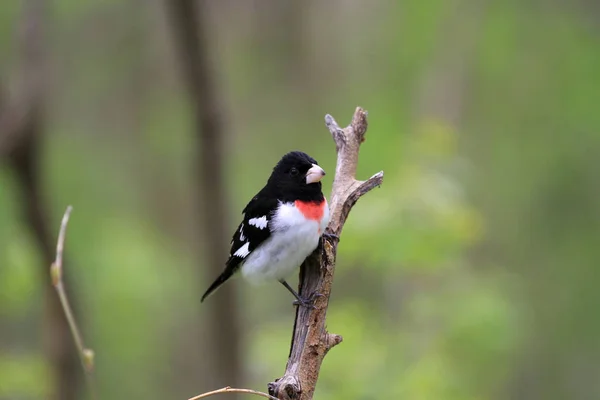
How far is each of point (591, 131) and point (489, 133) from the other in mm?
1257

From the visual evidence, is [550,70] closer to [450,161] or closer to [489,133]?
[489,133]

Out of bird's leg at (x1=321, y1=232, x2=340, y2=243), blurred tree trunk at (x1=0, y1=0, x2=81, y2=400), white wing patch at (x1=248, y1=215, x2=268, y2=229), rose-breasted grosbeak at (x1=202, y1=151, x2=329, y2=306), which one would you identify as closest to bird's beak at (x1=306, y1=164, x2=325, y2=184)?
rose-breasted grosbeak at (x1=202, y1=151, x2=329, y2=306)

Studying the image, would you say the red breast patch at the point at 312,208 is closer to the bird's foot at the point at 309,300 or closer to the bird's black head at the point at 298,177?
the bird's black head at the point at 298,177

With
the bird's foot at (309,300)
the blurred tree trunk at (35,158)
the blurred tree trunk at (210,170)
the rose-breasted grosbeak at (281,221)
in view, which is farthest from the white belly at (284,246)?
the blurred tree trunk at (35,158)

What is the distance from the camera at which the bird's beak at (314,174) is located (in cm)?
348

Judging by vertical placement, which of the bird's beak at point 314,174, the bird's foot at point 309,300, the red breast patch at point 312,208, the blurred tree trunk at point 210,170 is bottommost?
the bird's foot at point 309,300

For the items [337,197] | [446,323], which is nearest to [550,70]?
[446,323]

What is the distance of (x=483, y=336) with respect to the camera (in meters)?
5.08

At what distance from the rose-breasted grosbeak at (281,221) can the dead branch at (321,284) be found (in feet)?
0.88

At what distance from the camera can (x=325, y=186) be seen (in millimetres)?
6621

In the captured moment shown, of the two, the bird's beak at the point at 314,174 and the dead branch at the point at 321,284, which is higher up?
the bird's beak at the point at 314,174

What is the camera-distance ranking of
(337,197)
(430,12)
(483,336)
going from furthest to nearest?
1. (430,12)
2. (483,336)
3. (337,197)

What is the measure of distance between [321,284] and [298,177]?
1032 millimetres

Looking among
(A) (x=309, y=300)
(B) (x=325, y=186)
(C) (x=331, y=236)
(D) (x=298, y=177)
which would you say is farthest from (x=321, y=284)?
(B) (x=325, y=186)
